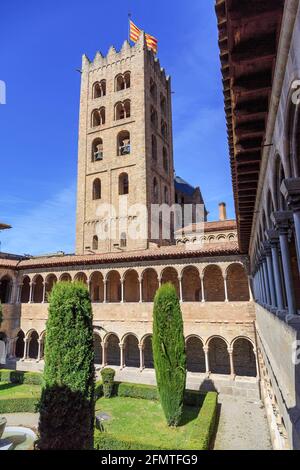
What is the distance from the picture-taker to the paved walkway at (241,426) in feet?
35.9

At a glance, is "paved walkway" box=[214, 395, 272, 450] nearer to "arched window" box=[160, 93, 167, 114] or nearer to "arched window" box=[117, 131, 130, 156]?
"arched window" box=[117, 131, 130, 156]

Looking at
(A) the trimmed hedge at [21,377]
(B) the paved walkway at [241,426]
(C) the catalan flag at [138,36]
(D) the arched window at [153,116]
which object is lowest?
(B) the paved walkway at [241,426]

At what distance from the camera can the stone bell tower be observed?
27.2 meters

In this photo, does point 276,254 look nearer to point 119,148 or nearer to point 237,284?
point 237,284

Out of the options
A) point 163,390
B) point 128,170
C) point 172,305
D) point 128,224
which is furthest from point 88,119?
point 163,390

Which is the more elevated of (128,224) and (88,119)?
(88,119)

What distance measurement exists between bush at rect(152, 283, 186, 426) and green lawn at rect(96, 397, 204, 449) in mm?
654

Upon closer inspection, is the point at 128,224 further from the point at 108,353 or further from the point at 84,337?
the point at 84,337

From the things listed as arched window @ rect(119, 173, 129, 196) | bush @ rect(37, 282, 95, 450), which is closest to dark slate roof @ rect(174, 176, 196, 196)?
arched window @ rect(119, 173, 129, 196)

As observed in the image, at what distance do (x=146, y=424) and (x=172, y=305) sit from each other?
489 cm

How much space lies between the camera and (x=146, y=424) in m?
13.0

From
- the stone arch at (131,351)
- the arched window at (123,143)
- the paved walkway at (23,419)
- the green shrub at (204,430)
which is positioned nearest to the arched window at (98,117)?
the arched window at (123,143)

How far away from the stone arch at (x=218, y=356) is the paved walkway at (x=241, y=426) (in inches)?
175

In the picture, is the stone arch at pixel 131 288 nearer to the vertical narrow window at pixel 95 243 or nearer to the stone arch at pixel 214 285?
the stone arch at pixel 214 285
